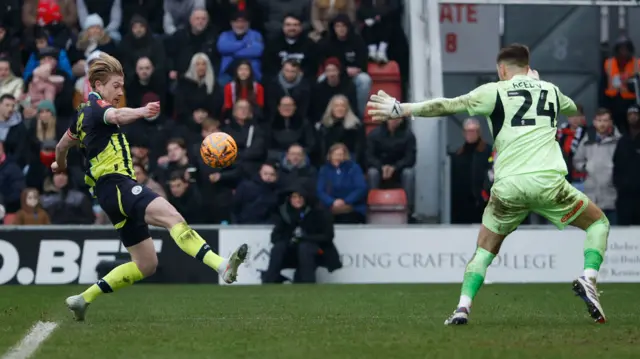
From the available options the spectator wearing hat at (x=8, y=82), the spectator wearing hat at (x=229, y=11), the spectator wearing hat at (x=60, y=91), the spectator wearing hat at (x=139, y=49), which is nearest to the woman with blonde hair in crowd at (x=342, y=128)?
the spectator wearing hat at (x=229, y=11)

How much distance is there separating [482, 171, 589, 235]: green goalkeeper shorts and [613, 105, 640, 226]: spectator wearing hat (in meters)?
9.21

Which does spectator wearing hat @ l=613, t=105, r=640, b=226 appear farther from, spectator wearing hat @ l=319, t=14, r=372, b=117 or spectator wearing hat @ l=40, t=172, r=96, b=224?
spectator wearing hat @ l=40, t=172, r=96, b=224

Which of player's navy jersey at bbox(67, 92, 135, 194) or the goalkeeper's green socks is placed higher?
player's navy jersey at bbox(67, 92, 135, 194)

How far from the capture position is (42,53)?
20922mm

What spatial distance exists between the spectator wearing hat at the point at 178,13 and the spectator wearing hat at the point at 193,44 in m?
0.45

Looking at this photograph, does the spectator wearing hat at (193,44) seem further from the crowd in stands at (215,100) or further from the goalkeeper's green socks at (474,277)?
the goalkeeper's green socks at (474,277)

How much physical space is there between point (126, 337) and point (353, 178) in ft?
34.0

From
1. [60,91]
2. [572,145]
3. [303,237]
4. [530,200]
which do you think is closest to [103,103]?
[530,200]

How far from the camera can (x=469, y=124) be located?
19750 millimetres

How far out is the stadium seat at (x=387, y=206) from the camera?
19672 millimetres

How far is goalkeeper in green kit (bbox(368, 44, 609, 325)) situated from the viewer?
1040cm

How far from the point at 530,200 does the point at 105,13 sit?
13421mm

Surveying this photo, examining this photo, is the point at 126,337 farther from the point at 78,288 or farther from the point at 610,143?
the point at 610,143

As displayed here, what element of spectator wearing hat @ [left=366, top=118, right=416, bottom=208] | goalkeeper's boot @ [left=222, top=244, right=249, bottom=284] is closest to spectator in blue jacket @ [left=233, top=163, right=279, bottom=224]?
spectator wearing hat @ [left=366, top=118, right=416, bottom=208]
